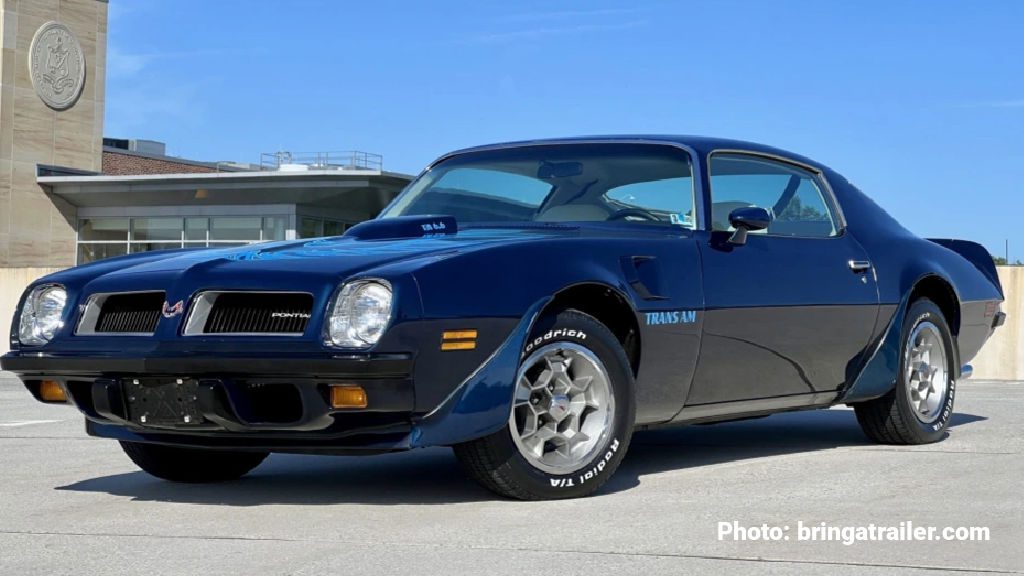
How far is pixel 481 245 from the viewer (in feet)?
17.7

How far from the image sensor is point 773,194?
712cm

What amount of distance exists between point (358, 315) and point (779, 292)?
2.29 meters

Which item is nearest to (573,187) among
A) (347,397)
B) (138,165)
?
(347,397)

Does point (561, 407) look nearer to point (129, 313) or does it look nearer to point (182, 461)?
point (129, 313)

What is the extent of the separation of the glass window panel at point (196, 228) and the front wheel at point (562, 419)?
121ft

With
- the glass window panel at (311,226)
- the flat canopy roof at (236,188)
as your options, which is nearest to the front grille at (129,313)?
the flat canopy roof at (236,188)

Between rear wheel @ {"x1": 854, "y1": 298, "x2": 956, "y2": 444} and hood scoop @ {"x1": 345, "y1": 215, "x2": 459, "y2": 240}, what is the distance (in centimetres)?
249

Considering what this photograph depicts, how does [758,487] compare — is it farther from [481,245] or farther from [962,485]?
[481,245]

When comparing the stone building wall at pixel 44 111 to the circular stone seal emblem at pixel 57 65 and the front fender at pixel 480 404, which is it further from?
the front fender at pixel 480 404

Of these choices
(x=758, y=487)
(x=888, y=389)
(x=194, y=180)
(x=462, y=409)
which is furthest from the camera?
(x=194, y=180)

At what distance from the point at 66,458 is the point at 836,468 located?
12.2 ft

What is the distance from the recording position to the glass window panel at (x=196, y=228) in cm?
4147

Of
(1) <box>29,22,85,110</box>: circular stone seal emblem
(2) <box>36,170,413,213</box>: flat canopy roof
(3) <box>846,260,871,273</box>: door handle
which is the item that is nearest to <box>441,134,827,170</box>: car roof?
(3) <box>846,260,871,273</box>: door handle

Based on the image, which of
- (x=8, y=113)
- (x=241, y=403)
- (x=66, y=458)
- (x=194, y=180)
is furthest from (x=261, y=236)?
(x=241, y=403)
